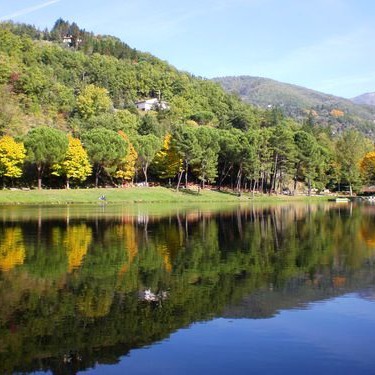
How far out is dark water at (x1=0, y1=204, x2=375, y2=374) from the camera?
15.6 meters

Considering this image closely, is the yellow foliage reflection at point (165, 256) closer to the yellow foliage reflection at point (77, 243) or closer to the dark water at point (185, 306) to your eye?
the dark water at point (185, 306)

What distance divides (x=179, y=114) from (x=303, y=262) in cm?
15737

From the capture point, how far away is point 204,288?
2472 centimetres

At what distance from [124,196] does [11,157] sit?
22106 millimetres

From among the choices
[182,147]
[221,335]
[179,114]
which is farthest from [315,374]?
[179,114]

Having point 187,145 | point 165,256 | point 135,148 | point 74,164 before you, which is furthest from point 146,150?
point 165,256

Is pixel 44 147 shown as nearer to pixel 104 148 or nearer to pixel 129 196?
pixel 104 148

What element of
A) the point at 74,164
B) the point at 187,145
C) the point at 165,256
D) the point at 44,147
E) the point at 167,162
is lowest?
the point at 165,256

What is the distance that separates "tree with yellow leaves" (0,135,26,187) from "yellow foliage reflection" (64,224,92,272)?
48945 mm

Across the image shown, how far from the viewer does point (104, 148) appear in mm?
106438

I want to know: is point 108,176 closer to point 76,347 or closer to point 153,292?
point 153,292

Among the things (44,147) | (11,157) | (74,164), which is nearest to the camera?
(11,157)

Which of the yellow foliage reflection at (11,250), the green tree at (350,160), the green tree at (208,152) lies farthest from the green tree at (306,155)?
the yellow foliage reflection at (11,250)

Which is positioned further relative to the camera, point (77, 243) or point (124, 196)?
point (124, 196)
